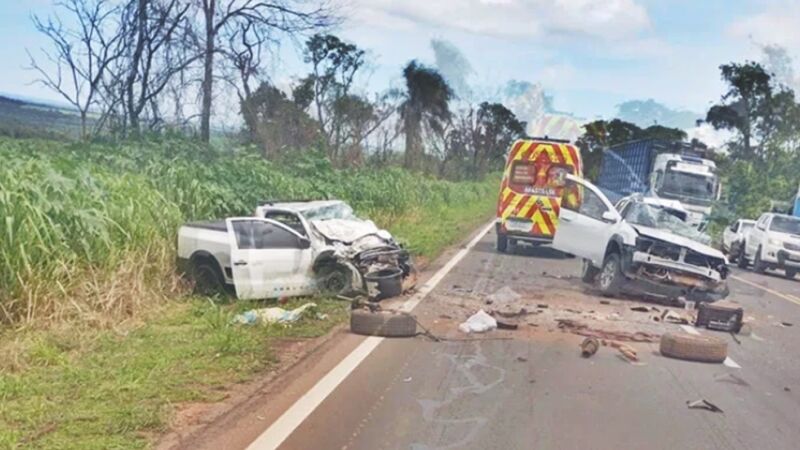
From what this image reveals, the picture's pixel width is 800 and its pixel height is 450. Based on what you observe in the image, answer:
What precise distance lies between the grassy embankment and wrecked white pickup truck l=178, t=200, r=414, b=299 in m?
0.28

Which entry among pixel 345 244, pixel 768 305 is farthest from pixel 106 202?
pixel 768 305

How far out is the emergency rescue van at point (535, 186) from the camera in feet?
71.0

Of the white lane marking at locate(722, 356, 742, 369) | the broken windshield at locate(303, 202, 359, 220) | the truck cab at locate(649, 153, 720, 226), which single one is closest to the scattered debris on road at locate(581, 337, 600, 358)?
the white lane marking at locate(722, 356, 742, 369)

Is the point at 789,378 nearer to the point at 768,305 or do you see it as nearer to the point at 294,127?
the point at 768,305

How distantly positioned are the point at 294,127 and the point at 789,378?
96.3ft

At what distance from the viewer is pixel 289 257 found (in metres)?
11.8

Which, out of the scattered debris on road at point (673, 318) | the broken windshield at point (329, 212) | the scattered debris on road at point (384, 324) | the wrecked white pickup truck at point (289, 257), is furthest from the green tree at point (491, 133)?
the scattered debris on road at point (384, 324)

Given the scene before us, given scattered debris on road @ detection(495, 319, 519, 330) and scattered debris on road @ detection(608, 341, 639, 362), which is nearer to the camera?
scattered debris on road @ detection(608, 341, 639, 362)

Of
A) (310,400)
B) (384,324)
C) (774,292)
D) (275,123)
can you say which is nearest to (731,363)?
(384,324)

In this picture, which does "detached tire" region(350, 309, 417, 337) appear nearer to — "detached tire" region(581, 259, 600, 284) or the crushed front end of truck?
the crushed front end of truck

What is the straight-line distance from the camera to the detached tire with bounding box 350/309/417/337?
9945mm

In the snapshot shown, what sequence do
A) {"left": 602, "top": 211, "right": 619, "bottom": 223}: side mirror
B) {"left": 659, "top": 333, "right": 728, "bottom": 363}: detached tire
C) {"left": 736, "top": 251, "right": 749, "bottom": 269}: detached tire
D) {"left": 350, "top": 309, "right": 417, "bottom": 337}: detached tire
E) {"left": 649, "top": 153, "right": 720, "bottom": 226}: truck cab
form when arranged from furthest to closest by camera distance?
1. {"left": 649, "top": 153, "right": 720, "bottom": 226}: truck cab
2. {"left": 736, "top": 251, "right": 749, "bottom": 269}: detached tire
3. {"left": 602, "top": 211, "right": 619, "bottom": 223}: side mirror
4. {"left": 350, "top": 309, "right": 417, "bottom": 337}: detached tire
5. {"left": 659, "top": 333, "right": 728, "bottom": 363}: detached tire

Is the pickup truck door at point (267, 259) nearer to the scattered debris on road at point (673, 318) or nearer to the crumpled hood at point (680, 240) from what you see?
the scattered debris on road at point (673, 318)

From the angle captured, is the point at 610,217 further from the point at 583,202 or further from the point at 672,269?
the point at 672,269
